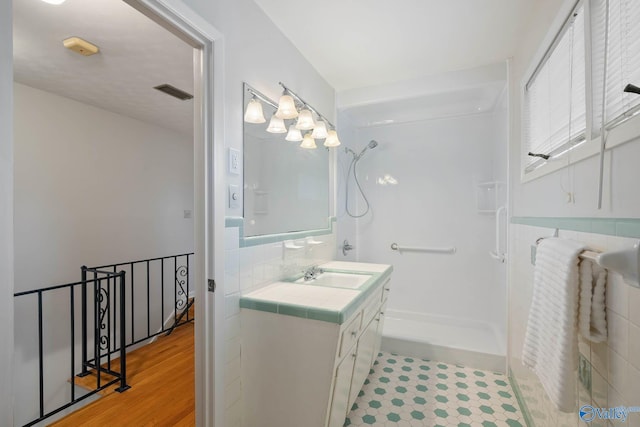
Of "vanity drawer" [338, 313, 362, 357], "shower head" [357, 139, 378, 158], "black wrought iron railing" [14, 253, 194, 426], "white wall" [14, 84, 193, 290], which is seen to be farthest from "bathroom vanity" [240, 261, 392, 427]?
"white wall" [14, 84, 193, 290]

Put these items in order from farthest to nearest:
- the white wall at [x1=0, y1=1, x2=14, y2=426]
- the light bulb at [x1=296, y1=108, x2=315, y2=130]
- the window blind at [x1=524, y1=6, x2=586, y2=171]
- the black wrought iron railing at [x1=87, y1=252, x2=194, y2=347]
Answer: the black wrought iron railing at [x1=87, y1=252, x2=194, y2=347] < the light bulb at [x1=296, y1=108, x2=315, y2=130] < the window blind at [x1=524, y1=6, x2=586, y2=171] < the white wall at [x1=0, y1=1, x2=14, y2=426]

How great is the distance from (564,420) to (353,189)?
2554 mm

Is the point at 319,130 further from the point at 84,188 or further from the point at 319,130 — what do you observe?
the point at 84,188

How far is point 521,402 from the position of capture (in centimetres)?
177

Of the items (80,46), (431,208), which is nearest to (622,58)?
(431,208)

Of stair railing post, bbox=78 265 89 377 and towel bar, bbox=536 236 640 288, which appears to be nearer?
towel bar, bbox=536 236 640 288

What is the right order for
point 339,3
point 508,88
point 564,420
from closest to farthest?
point 564,420 < point 339,3 < point 508,88

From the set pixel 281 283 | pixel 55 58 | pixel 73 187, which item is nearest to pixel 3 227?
pixel 281 283

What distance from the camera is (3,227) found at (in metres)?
0.71

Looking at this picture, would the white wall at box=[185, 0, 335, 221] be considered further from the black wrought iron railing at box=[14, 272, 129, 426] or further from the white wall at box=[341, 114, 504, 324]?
the black wrought iron railing at box=[14, 272, 129, 426]

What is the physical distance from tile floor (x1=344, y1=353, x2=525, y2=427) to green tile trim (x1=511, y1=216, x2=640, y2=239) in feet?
4.07

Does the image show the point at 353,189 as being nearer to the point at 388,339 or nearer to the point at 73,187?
the point at 388,339

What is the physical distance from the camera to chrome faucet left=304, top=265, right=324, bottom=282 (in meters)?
1.97

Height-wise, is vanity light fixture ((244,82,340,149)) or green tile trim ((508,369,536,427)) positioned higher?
vanity light fixture ((244,82,340,149))
